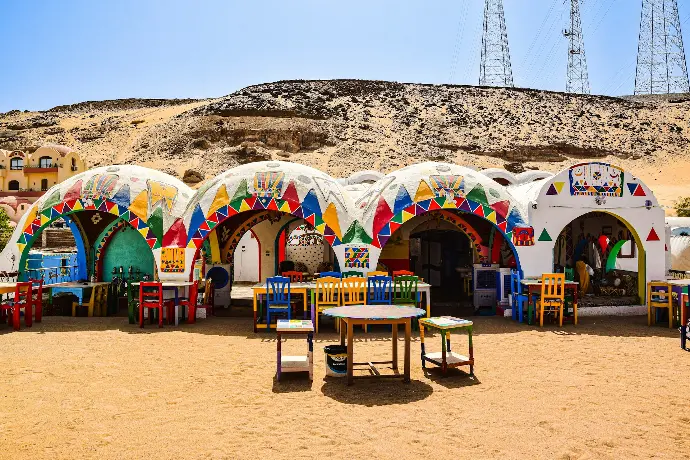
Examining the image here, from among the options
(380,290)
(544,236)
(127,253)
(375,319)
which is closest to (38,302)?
(127,253)

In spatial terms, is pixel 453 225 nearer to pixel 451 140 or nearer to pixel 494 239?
pixel 494 239

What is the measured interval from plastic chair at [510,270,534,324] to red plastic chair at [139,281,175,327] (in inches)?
268

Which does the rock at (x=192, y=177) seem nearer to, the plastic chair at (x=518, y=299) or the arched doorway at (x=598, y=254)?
the arched doorway at (x=598, y=254)

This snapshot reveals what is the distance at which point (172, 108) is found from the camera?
77562 mm

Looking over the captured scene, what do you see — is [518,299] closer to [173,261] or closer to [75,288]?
[173,261]

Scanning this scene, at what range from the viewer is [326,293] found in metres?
10.7

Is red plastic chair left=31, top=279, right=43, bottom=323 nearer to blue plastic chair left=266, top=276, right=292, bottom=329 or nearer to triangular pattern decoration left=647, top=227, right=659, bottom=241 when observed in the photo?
blue plastic chair left=266, top=276, right=292, bottom=329

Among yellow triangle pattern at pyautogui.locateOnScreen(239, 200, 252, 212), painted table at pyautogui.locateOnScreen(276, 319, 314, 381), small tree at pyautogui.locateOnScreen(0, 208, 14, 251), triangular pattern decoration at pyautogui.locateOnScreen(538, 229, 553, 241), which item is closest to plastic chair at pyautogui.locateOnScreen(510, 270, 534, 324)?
triangular pattern decoration at pyautogui.locateOnScreen(538, 229, 553, 241)

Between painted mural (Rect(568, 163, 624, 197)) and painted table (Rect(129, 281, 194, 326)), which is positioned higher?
painted mural (Rect(568, 163, 624, 197))

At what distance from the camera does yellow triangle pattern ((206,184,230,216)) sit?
39.1 ft

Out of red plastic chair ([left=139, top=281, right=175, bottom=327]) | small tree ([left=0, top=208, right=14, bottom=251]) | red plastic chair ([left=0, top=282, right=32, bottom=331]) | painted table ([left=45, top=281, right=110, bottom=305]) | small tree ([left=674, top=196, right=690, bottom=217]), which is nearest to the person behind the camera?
red plastic chair ([left=0, top=282, right=32, bottom=331])

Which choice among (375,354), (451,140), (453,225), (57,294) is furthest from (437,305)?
(451,140)

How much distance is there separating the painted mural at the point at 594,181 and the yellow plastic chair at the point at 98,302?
10.4 metres

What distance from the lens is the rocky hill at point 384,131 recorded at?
5578 cm
